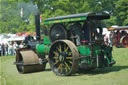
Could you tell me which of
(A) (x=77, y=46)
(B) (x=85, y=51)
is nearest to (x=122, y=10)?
(A) (x=77, y=46)

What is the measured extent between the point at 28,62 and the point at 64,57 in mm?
2032

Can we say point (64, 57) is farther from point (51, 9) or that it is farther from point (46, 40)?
point (51, 9)

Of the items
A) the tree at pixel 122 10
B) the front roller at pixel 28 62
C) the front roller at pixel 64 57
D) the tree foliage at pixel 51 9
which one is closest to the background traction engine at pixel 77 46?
the front roller at pixel 64 57

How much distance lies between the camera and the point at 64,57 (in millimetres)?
9516

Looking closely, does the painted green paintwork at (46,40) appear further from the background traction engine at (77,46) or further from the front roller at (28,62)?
the front roller at (28,62)

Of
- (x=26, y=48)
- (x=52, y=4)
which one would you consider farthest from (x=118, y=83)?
(x=52, y=4)

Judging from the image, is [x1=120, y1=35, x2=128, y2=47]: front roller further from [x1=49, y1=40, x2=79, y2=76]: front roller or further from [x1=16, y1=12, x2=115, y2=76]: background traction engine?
[x1=49, y1=40, x2=79, y2=76]: front roller

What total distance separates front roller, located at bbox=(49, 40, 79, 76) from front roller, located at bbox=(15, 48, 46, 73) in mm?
1299

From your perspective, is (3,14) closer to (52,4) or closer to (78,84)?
(52,4)

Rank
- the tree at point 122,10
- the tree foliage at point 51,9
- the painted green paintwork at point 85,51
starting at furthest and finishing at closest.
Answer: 1. the tree at point 122,10
2. the tree foliage at point 51,9
3. the painted green paintwork at point 85,51

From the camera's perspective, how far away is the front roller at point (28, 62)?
1090 centimetres

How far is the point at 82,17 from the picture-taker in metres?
9.16

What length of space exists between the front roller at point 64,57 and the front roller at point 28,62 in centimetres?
130

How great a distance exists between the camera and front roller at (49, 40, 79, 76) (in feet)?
29.5
